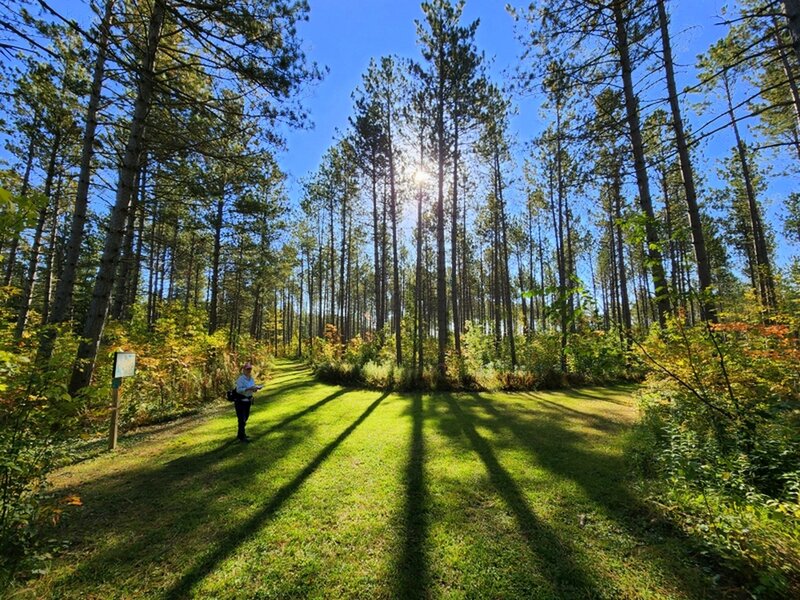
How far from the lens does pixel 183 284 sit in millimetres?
29734

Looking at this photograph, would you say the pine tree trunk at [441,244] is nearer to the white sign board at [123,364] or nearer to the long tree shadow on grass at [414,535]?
the long tree shadow on grass at [414,535]

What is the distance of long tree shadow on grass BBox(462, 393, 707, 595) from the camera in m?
2.78

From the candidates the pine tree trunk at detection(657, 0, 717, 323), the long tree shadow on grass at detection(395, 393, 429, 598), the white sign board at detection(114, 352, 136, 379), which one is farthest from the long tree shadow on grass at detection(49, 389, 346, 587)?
the pine tree trunk at detection(657, 0, 717, 323)

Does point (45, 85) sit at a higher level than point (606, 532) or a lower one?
higher

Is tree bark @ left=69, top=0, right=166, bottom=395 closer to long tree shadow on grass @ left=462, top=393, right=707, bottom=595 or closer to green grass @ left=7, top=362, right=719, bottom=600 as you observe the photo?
green grass @ left=7, top=362, right=719, bottom=600

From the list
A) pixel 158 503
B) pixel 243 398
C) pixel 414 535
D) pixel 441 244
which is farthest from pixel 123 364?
pixel 441 244

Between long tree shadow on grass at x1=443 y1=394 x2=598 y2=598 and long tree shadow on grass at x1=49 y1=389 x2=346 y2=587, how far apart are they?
3120 millimetres

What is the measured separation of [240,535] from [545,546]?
2.85 m

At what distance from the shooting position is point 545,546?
2.88 metres

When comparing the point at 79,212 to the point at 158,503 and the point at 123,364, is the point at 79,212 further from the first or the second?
the point at 158,503

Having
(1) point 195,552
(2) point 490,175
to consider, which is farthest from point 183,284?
(1) point 195,552

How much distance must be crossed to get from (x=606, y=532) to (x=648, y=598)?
799 millimetres

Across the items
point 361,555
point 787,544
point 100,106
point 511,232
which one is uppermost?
point 511,232

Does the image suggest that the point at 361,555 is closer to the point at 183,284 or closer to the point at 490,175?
the point at 490,175
